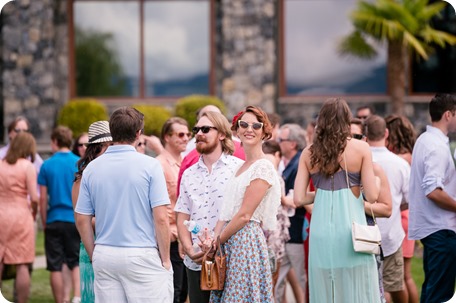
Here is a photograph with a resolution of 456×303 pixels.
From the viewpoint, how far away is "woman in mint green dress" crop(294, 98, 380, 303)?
18.9ft

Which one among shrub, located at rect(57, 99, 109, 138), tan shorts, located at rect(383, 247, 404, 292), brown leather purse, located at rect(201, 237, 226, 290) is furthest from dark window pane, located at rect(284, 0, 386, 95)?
brown leather purse, located at rect(201, 237, 226, 290)

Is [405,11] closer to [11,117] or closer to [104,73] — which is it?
[104,73]

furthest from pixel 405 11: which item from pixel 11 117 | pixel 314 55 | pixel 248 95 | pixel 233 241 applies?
pixel 233 241

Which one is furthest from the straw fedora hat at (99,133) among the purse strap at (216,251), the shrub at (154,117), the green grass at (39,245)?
the shrub at (154,117)

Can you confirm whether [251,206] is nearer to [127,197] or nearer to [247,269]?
[247,269]

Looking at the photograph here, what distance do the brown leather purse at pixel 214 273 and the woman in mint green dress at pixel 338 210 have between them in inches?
26.1

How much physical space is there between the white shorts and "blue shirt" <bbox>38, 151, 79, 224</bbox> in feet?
11.3

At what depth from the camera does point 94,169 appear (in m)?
5.62

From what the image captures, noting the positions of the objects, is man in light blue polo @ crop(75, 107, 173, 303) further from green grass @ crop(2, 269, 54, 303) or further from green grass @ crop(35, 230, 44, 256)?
green grass @ crop(35, 230, 44, 256)

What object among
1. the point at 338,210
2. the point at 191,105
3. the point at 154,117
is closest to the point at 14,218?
the point at 338,210

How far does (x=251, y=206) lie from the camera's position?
579 centimetres

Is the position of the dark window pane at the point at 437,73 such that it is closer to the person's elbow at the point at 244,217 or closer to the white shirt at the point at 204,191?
the white shirt at the point at 204,191

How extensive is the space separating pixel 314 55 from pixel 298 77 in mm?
590

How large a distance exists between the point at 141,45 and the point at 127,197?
13.0 m
